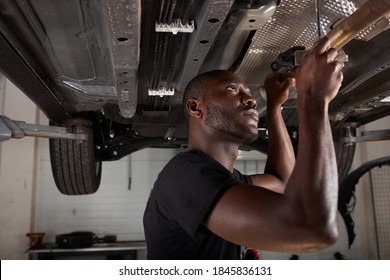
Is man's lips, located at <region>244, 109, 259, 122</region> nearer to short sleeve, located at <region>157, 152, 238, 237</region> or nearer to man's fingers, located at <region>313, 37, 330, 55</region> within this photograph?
short sleeve, located at <region>157, 152, 238, 237</region>

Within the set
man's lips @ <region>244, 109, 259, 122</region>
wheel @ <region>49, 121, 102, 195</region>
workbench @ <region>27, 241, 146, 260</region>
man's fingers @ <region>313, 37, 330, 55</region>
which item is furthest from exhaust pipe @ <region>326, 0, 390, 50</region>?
workbench @ <region>27, 241, 146, 260</region>

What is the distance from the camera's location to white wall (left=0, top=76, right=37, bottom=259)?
16.3 feet

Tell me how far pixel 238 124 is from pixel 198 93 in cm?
21

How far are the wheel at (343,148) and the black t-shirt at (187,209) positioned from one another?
1314 mm

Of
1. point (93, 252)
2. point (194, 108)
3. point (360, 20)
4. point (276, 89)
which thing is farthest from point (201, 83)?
point (93, 252)

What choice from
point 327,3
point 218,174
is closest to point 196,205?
point 218,174

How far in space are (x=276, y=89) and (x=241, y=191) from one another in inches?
26.3

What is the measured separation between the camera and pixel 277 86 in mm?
1406

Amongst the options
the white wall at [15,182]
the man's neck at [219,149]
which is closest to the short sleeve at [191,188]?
the man's neck at [219,149]

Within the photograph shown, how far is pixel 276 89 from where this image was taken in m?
1.42

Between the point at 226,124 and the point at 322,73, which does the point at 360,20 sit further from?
the point at 226,124

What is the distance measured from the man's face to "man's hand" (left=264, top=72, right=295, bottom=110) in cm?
16

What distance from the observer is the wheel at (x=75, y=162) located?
7.47ft

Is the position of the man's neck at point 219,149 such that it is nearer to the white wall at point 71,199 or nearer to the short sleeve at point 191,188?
the short sleeve at point 191,188
